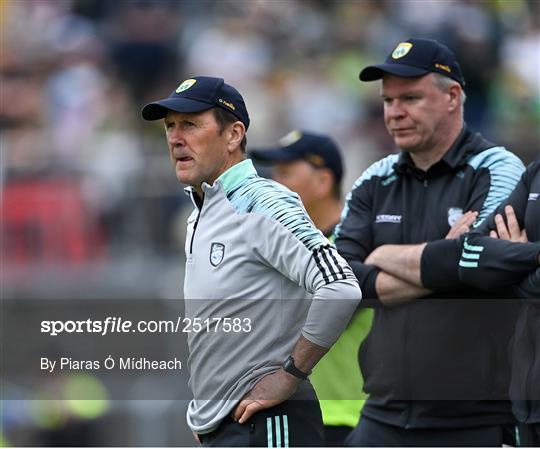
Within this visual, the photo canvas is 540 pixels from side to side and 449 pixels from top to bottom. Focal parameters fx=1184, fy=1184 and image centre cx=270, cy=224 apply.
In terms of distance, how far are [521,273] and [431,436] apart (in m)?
1.00

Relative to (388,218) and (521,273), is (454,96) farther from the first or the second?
(521,273)

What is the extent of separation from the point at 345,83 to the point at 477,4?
65.0 inches

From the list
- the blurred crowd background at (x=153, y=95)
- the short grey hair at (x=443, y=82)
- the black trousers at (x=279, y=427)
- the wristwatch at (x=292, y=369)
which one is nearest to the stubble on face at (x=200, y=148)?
the wristwatch at (x=292, y=369)

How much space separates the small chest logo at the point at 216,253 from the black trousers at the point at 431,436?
140 cm

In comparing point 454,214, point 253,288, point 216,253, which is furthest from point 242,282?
point 454,214

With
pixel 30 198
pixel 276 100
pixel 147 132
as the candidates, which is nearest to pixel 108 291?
pixel 30 198

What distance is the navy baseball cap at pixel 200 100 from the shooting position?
14.3 feet

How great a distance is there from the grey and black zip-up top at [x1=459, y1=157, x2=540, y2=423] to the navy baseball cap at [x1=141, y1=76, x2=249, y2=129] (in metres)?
1.05

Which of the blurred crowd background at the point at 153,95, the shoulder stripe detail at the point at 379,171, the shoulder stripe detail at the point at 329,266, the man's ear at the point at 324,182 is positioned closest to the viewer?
the shoulder stripe detail at the point at 329,266

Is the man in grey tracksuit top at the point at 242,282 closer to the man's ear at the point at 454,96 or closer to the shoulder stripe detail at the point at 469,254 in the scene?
the shoulder stripe detail at the point at 469,254

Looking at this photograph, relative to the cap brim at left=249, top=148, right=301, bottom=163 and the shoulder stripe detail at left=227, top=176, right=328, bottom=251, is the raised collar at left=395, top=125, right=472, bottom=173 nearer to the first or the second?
the shoulder stripe detail at left=227, top=176, right=328, bottom=251

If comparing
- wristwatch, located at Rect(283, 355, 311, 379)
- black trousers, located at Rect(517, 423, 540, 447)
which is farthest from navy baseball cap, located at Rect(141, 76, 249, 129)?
black trousers, located at Rect(517, 423, 540, 447)

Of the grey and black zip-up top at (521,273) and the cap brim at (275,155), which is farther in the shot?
the cap brim at (275,155)

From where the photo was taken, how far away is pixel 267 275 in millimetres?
4223
